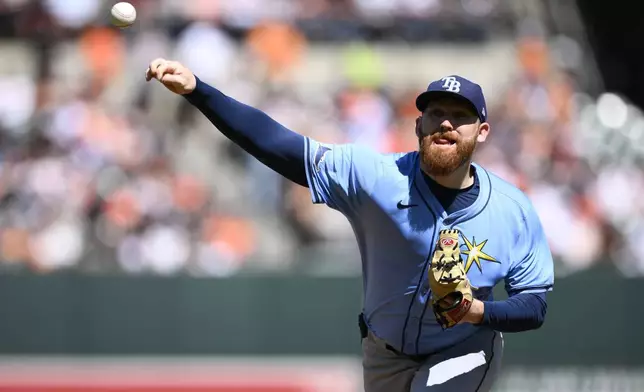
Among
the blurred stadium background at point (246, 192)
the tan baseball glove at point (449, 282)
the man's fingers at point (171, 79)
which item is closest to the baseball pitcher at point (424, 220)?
the man's fingers at point (171, 79)

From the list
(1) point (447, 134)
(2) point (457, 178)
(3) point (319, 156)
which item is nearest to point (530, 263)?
(2) point (457, 178)

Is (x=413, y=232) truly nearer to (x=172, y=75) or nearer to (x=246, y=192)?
(x=172, y=75)

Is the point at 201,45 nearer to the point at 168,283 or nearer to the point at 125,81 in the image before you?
the point at 125,81

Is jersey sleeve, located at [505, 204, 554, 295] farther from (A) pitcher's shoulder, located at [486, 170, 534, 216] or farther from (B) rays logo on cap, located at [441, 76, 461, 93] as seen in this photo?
(B) rays logo on cap, located at [441, 76, 461, 93]

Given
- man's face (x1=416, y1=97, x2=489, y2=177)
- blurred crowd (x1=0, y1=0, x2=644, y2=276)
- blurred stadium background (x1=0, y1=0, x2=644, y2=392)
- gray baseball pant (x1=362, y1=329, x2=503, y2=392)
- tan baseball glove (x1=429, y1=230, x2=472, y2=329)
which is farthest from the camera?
blurred crowd (x1=0, y1=0, x2=644, y2=276)

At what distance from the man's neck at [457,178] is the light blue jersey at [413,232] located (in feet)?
0.22

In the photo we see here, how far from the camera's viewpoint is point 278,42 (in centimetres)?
1228

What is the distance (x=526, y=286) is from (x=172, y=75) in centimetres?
182

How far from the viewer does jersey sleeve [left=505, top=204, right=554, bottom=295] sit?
4711 millimetres

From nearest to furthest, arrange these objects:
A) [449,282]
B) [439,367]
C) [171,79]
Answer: [449,282]
[171,79]
[439,367]

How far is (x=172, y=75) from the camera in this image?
443 centimetres

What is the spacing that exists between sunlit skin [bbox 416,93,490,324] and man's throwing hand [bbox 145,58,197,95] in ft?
3.34

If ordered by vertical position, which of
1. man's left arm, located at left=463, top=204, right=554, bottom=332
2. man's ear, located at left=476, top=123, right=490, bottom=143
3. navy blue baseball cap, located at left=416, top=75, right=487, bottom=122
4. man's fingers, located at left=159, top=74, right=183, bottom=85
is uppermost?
man's fingers, located at left=159, top=74, right=183, bottom=85

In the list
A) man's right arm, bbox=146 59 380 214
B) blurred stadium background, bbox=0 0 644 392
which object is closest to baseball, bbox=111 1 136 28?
man's right arm, bbox=146 59 380 214
